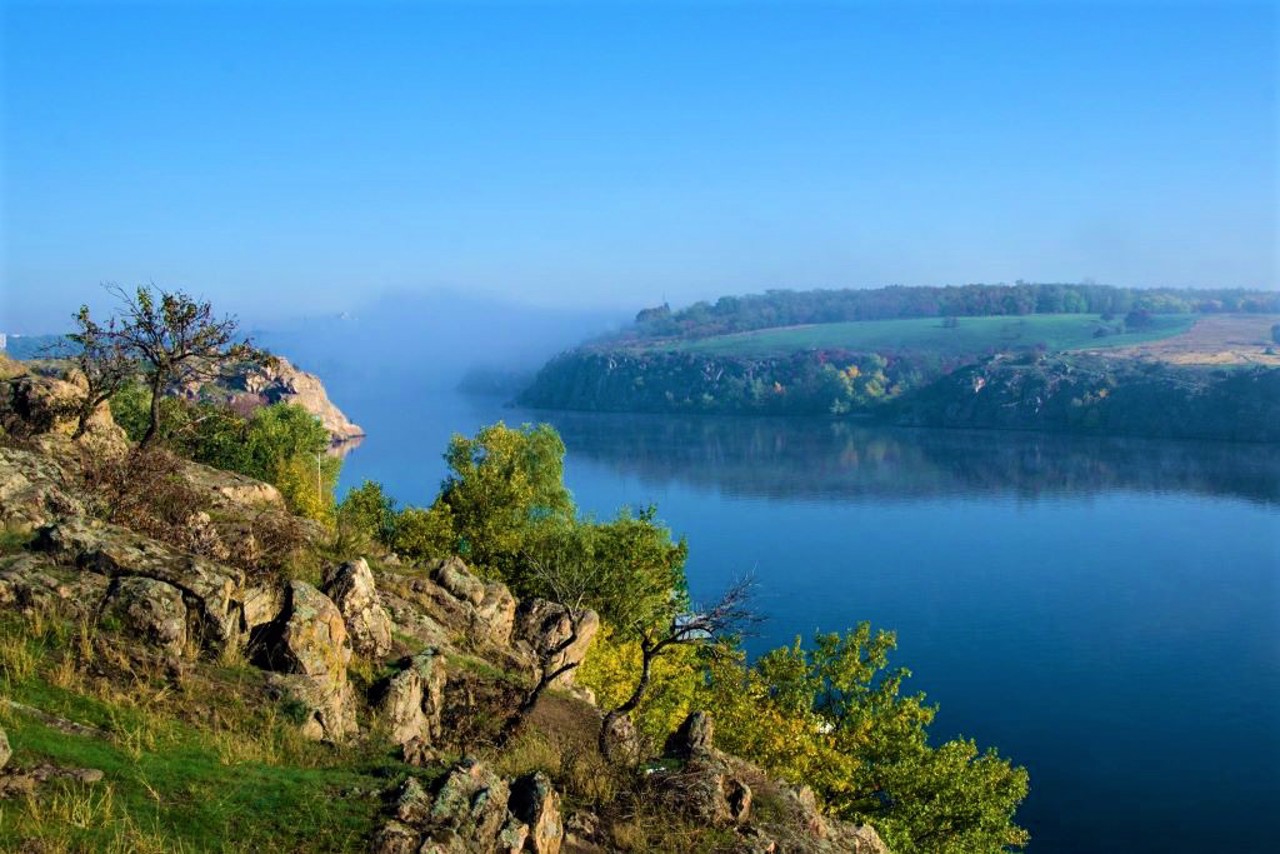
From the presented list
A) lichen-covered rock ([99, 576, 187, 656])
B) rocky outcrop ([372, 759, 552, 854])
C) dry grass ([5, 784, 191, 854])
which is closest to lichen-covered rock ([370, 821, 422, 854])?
rocky outcrop ([372, 759, 552, 854])

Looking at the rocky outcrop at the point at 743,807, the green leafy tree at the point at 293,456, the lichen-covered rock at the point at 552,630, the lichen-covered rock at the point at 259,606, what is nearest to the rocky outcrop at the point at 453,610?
the lichen-covered rock at the point at 552,630

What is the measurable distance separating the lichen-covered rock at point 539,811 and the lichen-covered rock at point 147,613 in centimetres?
526

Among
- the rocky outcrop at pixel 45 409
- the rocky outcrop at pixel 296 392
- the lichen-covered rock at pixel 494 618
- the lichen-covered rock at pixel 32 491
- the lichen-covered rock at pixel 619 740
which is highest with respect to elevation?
the rocky outcrop at pixel 45 409

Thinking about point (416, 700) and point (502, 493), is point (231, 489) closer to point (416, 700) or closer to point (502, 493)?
point (416, 700)

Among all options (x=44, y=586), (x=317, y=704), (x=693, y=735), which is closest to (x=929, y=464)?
(x=693, y=735)

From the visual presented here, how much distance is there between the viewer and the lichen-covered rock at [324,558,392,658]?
17.8 meters

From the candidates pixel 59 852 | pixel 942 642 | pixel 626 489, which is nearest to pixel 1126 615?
pixel 942 642

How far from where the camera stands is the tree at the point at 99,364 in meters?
24.8

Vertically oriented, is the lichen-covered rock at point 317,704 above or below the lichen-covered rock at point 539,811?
above

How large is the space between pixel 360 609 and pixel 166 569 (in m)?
3.69

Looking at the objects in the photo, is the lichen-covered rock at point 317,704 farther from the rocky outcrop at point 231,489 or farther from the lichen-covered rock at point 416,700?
the rocky outcrop at point 231,489

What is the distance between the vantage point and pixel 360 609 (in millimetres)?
18047

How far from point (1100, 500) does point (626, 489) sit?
53494 mm

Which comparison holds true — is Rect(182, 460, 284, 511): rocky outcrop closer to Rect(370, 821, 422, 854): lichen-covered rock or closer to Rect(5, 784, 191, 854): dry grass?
Rect(5, 784, 191, 854): dry grass
